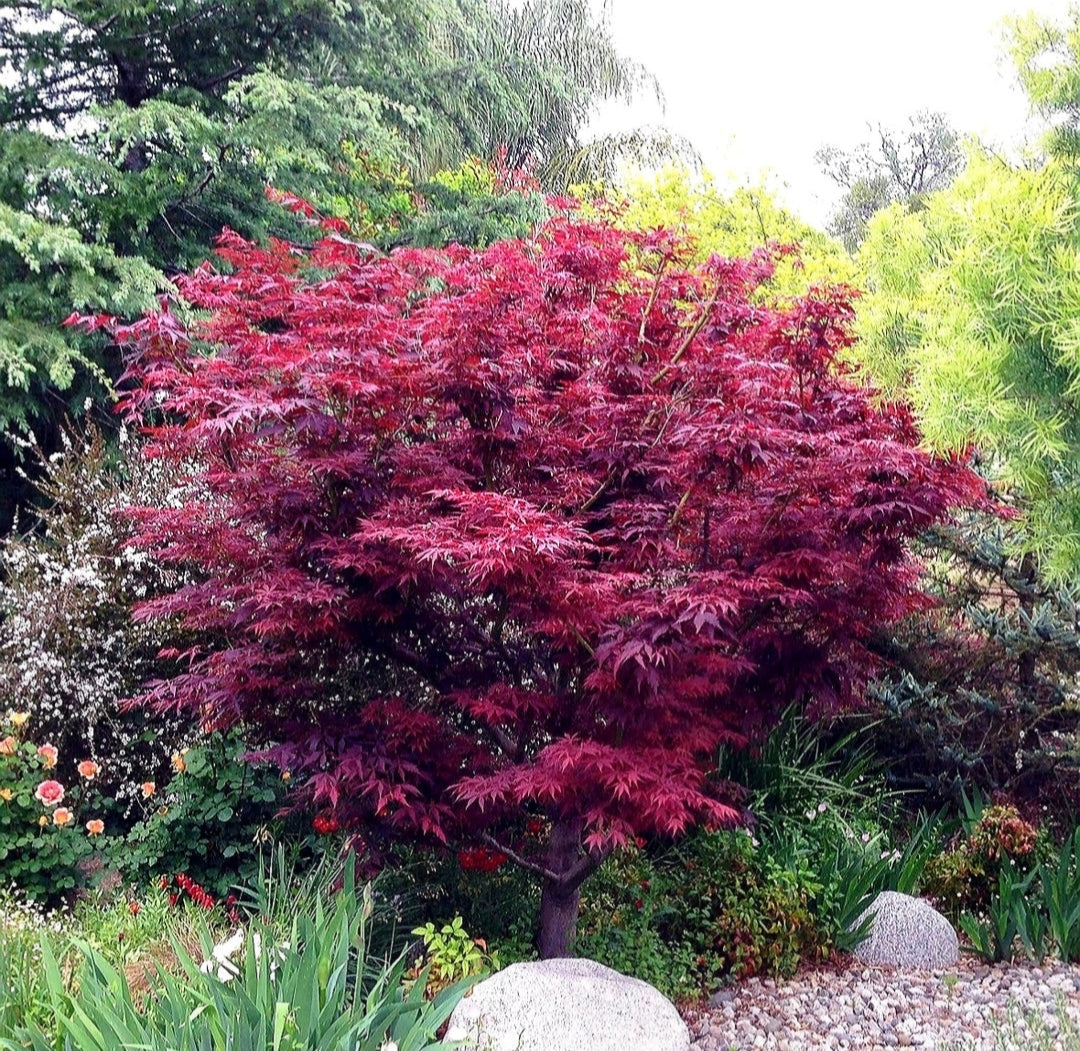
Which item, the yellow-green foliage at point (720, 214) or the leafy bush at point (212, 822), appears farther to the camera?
the yellow-green foliage at point (720, 214)

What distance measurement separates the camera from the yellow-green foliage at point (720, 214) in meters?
13.4

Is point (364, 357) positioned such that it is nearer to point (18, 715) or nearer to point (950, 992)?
point (18, 715)

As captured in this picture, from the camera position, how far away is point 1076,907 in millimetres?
5199

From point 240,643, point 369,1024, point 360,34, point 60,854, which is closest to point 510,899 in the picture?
point 240,643

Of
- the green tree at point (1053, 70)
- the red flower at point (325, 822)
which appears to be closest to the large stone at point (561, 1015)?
the red flower at point (325, 822)

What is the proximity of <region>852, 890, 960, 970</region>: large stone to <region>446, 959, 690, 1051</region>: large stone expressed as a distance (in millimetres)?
1791

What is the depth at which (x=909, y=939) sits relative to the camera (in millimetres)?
5223

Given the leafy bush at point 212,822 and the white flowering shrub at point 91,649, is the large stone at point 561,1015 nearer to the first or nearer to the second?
the leafy bush at point 212,822

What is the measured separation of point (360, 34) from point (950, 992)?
926cm

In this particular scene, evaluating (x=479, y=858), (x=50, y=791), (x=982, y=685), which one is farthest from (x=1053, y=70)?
(x=50, y=791)

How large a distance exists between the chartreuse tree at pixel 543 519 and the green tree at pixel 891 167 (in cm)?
2212

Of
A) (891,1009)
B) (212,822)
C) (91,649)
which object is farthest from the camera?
(91,649)

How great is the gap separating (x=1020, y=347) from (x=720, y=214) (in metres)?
12.0

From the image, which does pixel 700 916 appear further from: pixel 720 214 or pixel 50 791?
pixel 720 214
